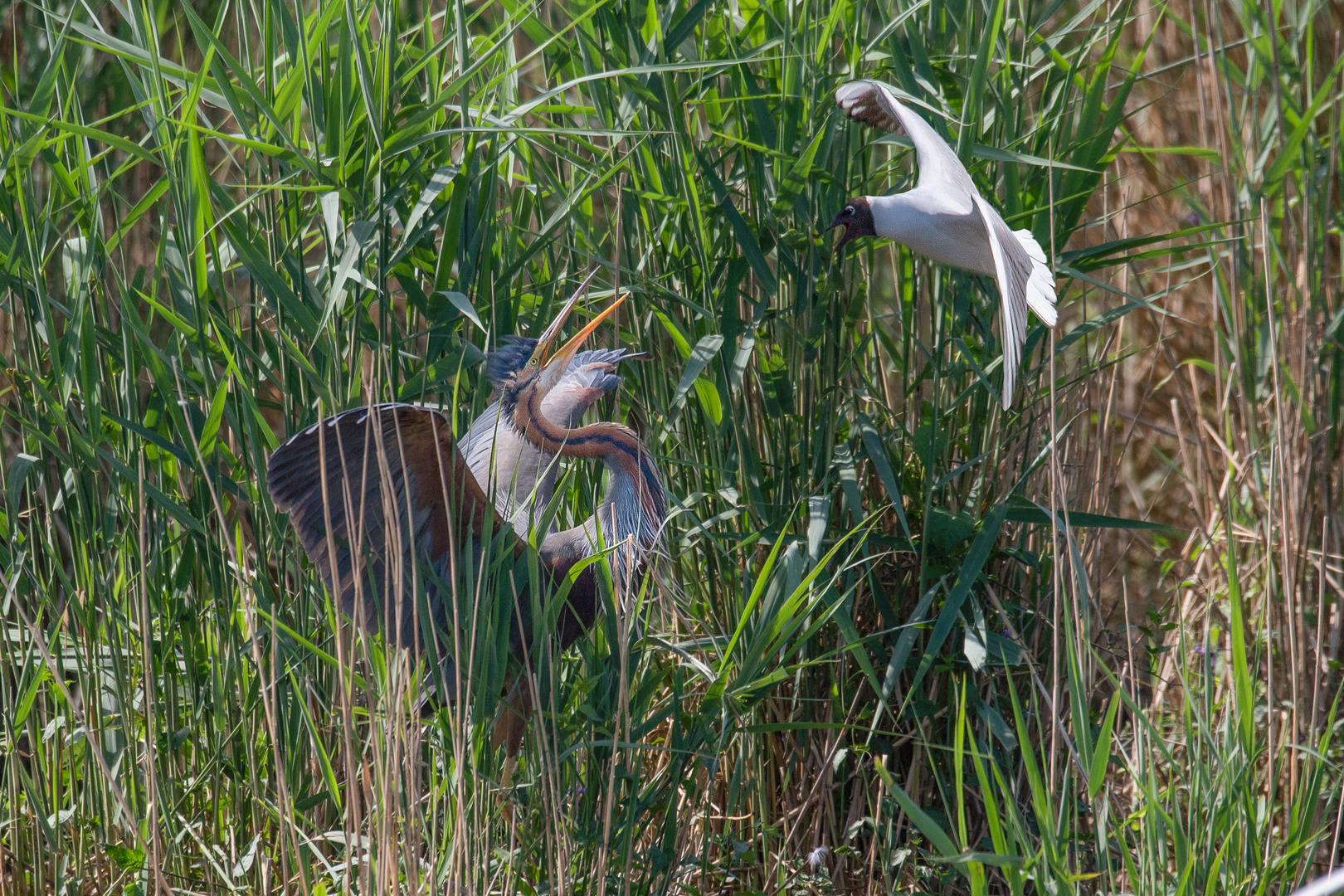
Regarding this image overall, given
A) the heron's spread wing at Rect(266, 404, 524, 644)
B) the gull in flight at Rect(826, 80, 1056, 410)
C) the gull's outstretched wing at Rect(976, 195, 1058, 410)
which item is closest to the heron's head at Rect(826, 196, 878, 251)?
the gull in flight at Rect(826, 80, 1056, 410)

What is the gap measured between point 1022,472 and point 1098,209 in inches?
82.7

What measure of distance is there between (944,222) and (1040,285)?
13 cm

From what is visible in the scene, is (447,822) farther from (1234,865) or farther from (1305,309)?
(1305,309)

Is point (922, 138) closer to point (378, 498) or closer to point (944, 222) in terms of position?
point (944, 222)

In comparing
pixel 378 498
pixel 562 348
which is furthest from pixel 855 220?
pixel 378 498

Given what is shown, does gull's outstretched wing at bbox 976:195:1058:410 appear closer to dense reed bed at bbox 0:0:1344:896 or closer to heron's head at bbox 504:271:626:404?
dense reed bed at bbox 0:0:1344:896

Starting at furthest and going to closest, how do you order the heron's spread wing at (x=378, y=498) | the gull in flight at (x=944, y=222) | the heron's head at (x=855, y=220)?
1. the heron's head at (x=855, y=220)
2. the gull in flight at (x=944, y=222)
3. the heron's spread wing at (x=378, y=498)

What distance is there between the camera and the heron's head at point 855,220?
5.06ft

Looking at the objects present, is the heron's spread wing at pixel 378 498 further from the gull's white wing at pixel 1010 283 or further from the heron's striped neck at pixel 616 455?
the gull's white wing at pixel 1010 283

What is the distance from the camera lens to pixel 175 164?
1.53m

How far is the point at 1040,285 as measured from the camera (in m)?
1.42

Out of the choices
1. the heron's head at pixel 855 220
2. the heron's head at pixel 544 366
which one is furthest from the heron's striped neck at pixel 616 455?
the heron's head at pixel 855 220

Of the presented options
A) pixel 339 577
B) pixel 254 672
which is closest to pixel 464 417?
pixel 339 577

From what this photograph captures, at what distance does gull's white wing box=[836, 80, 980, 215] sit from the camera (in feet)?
4.78
